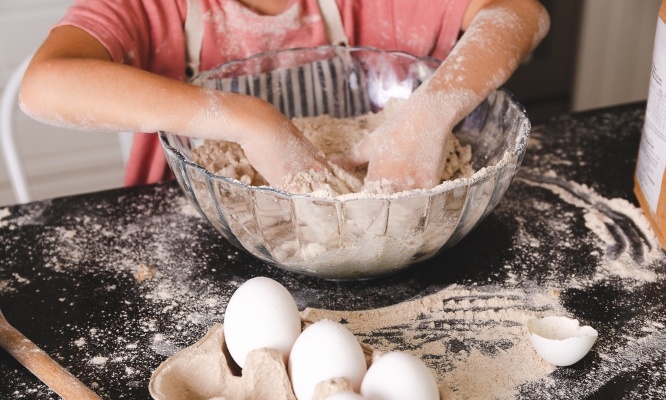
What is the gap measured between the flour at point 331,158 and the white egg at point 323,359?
157 mm

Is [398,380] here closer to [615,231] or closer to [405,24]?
[615,231]

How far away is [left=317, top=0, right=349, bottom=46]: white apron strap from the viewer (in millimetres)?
1168

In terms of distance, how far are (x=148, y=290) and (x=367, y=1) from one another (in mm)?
641

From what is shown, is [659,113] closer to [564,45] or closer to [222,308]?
[222,308]

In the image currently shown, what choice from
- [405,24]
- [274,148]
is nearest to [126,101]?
[274,148]

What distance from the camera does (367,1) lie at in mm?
1175

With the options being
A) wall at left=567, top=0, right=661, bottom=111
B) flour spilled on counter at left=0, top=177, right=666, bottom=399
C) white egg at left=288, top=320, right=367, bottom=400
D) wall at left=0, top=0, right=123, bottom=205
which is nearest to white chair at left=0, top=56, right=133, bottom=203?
flour spilled on counter at left=0, top=177, right=666, bottom=399

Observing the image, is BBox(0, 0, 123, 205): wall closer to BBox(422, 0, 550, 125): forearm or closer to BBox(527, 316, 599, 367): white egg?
BBox(422, 0, 550, 125): forearm

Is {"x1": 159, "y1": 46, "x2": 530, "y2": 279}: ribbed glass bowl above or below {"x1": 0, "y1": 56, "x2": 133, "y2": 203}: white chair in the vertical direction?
above

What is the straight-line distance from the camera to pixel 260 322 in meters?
0.59

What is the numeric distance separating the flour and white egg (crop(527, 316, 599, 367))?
210mm

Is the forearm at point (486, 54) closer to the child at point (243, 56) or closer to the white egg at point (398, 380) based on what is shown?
the child at point (243, 56)

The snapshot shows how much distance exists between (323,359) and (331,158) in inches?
15.9

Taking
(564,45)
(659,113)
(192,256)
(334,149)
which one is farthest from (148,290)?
(564,45)
